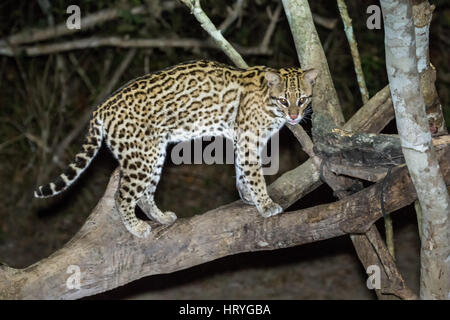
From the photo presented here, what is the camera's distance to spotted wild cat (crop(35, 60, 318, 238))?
497 centimetres

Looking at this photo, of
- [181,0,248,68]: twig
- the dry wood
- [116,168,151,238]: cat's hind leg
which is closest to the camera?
the dry wood

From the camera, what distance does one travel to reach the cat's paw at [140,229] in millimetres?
5164

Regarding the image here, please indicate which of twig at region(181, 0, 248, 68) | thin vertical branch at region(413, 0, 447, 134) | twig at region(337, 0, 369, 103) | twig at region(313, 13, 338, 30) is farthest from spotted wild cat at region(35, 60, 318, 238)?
twig at region(313, 13, 338, 30)

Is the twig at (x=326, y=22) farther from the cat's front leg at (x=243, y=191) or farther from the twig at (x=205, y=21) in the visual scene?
the cat's front leg at (x=243, y=191)

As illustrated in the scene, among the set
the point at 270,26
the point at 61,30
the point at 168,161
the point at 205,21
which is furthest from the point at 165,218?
the point at 61,30

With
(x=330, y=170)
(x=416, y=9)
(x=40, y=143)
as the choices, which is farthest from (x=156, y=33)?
(x=416, y=9)

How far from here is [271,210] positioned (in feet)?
16.9

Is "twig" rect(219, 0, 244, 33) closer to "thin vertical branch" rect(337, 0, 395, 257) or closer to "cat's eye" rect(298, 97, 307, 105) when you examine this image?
"thin vertical branch" rect(337, 0, 395, 257)

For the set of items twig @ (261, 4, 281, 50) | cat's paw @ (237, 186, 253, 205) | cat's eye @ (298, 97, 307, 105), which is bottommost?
cat's paw @ (237, 186, 253, 205)

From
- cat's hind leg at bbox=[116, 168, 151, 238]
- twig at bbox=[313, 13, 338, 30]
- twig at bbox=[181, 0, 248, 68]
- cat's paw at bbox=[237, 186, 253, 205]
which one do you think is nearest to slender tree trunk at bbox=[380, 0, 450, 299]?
cat's paw at bbox=[237, 186, 253, 205]

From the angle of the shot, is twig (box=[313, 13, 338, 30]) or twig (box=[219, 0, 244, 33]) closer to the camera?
twig (box=[219, 0, 244, 33])

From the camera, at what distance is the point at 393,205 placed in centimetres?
445

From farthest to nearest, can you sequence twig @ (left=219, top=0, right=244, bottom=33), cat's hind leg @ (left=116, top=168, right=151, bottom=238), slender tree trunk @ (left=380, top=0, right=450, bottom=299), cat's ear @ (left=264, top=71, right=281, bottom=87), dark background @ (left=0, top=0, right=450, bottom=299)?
1. dark background @ (left=0, top=0, right=450, bottom=299)
2. twig @ (left=219, top=0, right=244, bottom=33)
3. cat's hind leg @ (left=116, top=168, right=151, bottom=238)
4. cat's ear @ (left=264, top=71, right=281, bottom=87)
5. slender tree trunk @ (left=380, top=0, right=450, bottom=299)

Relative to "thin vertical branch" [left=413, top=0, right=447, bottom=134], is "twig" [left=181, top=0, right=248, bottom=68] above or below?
above
